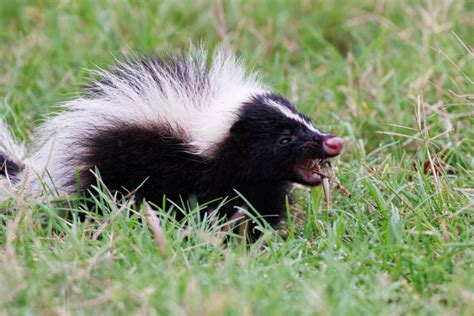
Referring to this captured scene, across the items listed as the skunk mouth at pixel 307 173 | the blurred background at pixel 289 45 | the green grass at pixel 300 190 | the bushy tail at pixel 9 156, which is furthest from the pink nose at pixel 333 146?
the bushy tail at pixel 9 156

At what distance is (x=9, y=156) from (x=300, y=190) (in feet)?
6.41

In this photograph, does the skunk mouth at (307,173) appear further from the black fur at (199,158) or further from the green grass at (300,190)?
the green grass at (300,190)

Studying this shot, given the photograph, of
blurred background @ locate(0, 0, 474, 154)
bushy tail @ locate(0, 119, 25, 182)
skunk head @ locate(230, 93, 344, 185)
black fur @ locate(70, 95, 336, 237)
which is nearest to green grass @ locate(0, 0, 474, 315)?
blurred background @ locate(0, 0, 474, 154)

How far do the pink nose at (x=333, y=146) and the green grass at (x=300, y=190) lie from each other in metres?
0.39

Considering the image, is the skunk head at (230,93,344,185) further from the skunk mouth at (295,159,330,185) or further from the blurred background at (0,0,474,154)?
the blurred background at (0,0,474,154)

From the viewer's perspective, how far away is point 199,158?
532 cm

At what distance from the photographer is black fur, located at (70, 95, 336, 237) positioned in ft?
17.3

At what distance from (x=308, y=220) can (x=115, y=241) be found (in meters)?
1.27

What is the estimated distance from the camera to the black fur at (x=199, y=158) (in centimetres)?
528

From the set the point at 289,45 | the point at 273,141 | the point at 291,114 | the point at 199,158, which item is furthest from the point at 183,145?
the point at 289,45

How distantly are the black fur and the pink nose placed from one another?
0.19ft

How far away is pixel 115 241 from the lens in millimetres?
4520

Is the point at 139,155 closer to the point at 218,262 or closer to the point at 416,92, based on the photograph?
the point at 218,262

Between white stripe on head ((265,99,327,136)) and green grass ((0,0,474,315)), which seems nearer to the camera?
green grass ((0,0,474,315))
